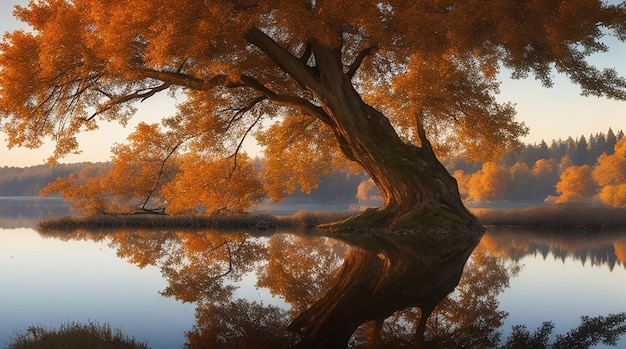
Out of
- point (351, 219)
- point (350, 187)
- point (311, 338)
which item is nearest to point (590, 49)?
point (351, 219)

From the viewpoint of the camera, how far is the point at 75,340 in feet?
16.4

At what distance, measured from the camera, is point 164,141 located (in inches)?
1006

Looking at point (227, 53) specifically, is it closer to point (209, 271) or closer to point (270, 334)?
point (209, 271)

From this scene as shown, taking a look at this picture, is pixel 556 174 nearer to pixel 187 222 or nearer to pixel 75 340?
pixel 187 222

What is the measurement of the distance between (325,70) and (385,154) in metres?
4.08

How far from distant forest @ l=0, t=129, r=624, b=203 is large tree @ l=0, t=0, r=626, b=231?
80715mm

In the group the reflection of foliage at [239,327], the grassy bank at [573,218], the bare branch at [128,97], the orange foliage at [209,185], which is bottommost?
the reflection of foliage at [239,327]

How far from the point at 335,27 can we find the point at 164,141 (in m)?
10.9

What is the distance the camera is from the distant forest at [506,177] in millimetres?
115375

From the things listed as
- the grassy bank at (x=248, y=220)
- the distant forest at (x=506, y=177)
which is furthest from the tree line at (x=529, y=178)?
the grassy bank at (x=248, y=220)

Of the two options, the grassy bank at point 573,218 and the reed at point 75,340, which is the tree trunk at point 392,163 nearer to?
the grassy bank at point 573,218

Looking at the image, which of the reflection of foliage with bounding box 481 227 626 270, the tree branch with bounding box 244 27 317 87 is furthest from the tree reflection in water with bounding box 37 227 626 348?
the tree branch with bounding box 244 27 317 87

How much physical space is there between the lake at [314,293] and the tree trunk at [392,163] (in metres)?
5.92

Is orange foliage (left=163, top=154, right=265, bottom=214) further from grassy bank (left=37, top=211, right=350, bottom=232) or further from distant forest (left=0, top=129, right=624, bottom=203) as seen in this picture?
distant forest (left=0, top=129, right=624, bottom=203)
